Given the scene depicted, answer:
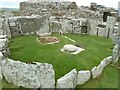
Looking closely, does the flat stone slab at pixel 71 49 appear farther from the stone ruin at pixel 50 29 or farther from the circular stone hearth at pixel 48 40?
the circular stone hearth at pixel 48 40

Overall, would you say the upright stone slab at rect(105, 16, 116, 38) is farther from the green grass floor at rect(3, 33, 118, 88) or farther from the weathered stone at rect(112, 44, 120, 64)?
the weathered stone at rect(112, 44, 120, 64)

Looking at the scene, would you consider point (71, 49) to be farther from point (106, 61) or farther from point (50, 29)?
point (50, 29)

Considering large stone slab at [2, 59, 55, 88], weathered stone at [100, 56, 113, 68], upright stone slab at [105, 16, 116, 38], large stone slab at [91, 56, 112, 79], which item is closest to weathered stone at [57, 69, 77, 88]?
large stone slab at [2, 59, 55, 88]

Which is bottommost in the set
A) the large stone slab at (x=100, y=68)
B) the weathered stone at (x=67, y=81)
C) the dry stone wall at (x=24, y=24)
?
the large stone slab at (x=100, y=68)

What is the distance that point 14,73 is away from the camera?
1009 cm

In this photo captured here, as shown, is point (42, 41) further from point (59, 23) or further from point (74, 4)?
point (74, 4)

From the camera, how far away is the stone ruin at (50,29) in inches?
380

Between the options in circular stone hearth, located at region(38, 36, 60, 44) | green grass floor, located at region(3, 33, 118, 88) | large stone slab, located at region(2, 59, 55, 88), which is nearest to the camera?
large stone slab, located at region(2, 59, 55, 88)

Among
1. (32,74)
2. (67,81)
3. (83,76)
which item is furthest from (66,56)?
(32,74)

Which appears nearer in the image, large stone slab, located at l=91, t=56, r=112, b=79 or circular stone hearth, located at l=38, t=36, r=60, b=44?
large stone slab, located at l=91, t=56, r=112, b=79

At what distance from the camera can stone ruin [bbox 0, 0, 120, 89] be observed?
9648 mm

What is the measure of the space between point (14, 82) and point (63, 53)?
12.6ft

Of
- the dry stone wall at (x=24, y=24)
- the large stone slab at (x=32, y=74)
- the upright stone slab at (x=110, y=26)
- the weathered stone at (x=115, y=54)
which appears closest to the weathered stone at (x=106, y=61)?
the weathered stone at (x=115, y=54)

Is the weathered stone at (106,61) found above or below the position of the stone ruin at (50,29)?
below
